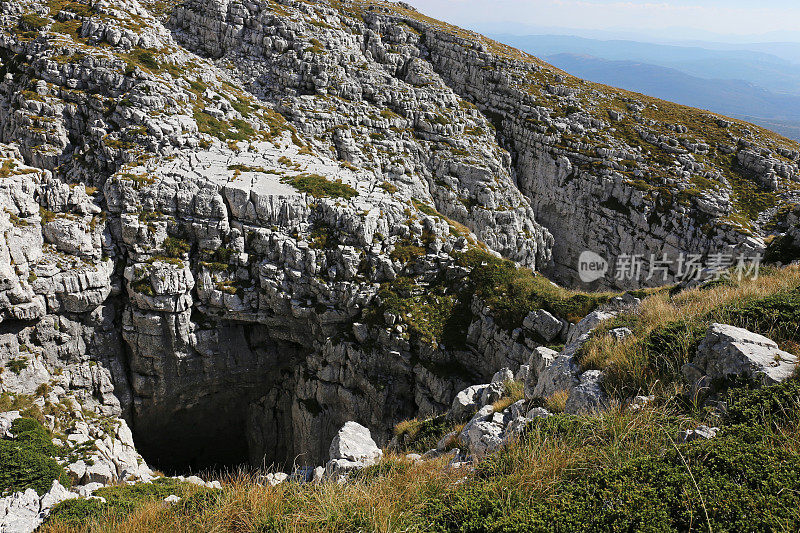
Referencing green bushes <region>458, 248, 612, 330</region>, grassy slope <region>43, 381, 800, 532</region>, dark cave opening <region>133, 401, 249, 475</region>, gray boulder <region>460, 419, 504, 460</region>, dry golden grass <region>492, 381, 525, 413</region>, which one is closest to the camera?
grassy slope <region>43, 381, 800, 532</region>

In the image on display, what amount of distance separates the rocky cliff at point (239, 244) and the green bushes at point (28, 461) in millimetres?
3748

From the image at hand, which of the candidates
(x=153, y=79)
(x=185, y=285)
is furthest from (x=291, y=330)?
(x=153, y=79)

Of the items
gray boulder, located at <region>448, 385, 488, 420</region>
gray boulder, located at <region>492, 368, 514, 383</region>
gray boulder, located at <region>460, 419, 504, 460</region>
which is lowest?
gray boulder, located at <region>448, 385, 488, 420</region>

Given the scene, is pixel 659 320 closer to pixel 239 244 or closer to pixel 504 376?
pixel 504 376

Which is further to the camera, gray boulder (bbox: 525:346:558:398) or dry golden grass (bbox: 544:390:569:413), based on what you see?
gray boulder (bbox: 525:346:558:398)

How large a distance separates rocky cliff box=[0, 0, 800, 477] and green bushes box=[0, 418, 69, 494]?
3.75 metres

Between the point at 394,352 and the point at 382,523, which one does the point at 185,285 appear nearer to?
the point at 394,352

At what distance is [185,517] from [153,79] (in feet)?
129

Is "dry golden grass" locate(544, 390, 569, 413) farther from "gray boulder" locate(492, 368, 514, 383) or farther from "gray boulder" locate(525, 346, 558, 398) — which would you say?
"gray boulder" locate(492, 368, 514, 383)

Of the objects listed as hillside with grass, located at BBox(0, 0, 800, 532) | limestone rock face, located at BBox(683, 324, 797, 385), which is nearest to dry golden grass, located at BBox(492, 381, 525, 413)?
hillside with grass, located at BBox(0, 0, 800, 532)

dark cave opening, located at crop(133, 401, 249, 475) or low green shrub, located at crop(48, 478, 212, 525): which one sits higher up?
low green shrub, located at crop(48, 478, 212, 525)

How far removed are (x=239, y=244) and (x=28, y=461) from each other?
55.9 ft

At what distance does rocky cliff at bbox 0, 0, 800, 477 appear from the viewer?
27.9 metres

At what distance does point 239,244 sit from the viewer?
31062mm
